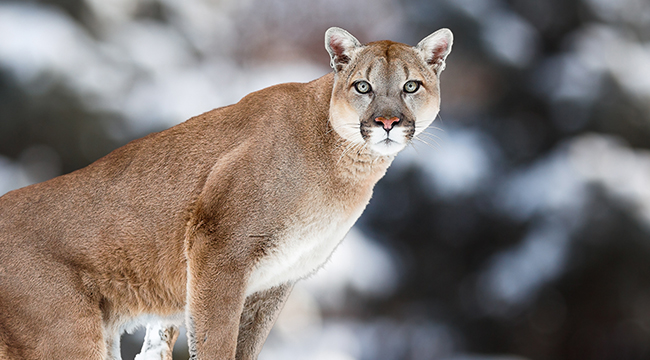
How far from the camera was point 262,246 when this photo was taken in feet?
10.9

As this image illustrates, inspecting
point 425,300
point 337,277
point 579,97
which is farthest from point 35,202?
point 579,97

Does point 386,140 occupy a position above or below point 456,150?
below

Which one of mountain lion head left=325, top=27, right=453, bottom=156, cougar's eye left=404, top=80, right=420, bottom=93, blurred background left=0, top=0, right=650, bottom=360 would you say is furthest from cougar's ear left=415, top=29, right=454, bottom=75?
blurred background left=0, top=0, right=650, bottom=360

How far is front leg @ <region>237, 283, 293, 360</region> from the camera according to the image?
12.6 ft

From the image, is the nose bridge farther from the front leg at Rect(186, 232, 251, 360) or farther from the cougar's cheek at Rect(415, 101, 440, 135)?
the front leg at Rect(186, 232, 251, 360)

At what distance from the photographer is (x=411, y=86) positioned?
3506 mm

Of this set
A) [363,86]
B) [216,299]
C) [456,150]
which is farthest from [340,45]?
[456,150]

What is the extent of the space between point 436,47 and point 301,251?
1535 mm

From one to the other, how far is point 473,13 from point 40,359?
6.18 m

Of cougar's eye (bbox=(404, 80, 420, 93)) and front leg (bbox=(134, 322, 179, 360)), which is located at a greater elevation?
cougar's eye (bbox=(404, 80, 420, 93))

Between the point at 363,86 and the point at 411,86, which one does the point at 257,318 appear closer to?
the point at 363,86

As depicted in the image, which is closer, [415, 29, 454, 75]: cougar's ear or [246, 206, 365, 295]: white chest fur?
[246, 206, 365, 295]: white chest fur

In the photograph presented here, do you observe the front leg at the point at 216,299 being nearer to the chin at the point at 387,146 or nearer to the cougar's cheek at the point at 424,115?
the chin at the point at 387,146

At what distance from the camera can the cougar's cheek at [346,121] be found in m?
3.47
